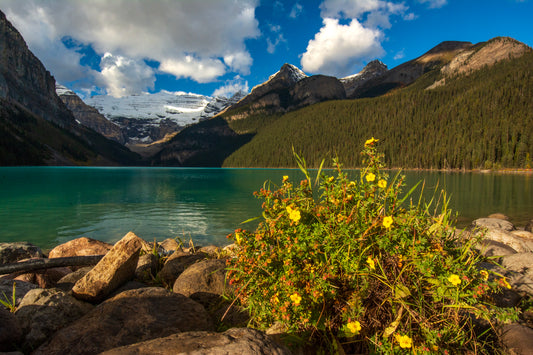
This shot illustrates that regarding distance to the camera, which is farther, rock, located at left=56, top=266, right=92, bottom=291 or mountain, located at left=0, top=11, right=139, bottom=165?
mountain, located at left=0, top=11, right=139, bottom=165

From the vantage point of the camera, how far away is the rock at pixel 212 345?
76.0 inches

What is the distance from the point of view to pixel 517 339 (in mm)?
2723

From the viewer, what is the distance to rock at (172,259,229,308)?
408 cm

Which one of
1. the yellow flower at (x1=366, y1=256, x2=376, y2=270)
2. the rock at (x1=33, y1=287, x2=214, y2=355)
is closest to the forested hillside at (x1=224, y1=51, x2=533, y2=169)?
the yellow flower at (x1=366, y1=256, x2=376, y2=270)

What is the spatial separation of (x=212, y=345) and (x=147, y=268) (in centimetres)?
413

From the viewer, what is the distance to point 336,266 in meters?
2.55

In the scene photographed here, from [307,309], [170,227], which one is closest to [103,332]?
[307,309]

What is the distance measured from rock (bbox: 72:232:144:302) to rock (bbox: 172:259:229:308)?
897 mm

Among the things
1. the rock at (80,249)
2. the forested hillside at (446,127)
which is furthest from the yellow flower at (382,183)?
the forested hillside at (446,127)

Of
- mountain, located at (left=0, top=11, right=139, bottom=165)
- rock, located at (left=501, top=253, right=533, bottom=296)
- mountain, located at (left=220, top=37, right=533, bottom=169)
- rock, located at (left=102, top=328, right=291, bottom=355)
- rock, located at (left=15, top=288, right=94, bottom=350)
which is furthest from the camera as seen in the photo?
mountain, located at (left=0, top=11, right=139, bottom=165)

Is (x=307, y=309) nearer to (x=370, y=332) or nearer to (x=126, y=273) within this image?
(x=370, y=332)

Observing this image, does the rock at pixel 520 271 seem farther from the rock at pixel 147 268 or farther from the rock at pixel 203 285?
the rock at pixel 147 268

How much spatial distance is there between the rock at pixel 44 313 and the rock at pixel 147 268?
1.72 m

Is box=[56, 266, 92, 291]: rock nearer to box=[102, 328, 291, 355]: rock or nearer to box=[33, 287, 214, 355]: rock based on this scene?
box=[33, 287, 214, 355]: rock
